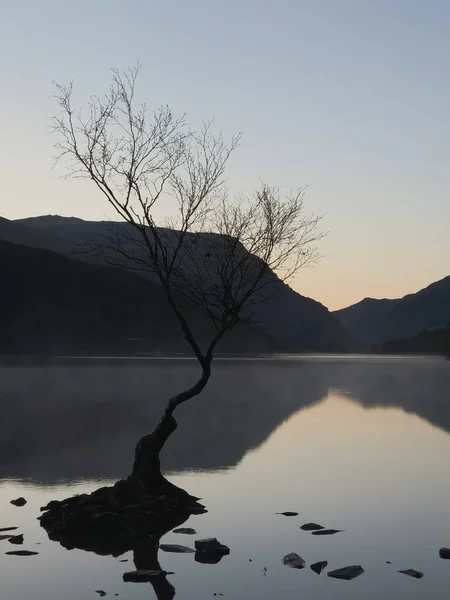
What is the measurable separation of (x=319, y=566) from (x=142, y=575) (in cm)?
293

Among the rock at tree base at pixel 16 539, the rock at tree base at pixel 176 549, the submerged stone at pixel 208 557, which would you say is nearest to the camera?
the submerged stone at pixel 208 557

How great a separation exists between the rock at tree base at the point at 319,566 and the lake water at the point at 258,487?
12 cm

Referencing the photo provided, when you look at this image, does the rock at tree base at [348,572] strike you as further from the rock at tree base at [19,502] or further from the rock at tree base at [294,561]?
the rock at tree base at [19,502]

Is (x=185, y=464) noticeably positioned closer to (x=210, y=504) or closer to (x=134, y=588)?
(x=210, y=504)

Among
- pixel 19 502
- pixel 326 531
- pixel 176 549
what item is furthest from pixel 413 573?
pixel 19 502

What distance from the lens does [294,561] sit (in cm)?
1302

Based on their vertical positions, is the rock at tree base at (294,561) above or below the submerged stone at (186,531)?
above

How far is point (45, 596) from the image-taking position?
1124cm

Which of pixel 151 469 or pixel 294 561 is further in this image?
pixel 151 469

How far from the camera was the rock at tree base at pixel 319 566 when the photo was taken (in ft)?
41.3

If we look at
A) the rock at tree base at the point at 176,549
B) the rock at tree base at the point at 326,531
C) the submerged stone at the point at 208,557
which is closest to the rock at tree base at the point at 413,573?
Result: the rock at tree base at the point at 326,531

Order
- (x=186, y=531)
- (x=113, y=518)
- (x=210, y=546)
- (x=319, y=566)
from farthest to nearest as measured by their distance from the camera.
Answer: (x=113, y=518)
(x=186, y=531)
(x=210, y=546)
(x=319, y=566)

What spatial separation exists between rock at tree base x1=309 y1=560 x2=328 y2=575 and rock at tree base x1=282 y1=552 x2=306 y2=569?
199 millimetres

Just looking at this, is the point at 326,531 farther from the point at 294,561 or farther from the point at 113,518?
the point at 113,518
